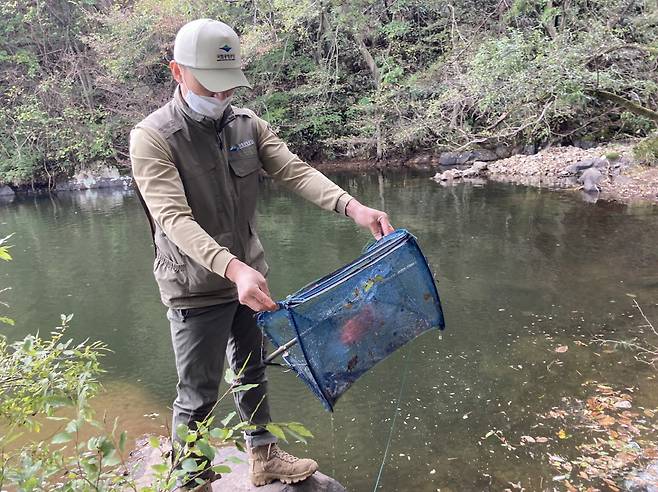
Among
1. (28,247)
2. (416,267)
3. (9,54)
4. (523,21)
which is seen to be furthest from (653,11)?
(9,54)

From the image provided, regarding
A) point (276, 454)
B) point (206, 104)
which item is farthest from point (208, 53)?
point (276, 454)

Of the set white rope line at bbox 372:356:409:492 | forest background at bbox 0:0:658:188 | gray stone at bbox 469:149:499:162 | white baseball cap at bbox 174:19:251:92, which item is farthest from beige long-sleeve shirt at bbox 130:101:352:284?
gray stone at bbox 469:149:499:162

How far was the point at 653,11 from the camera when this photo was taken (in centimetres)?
1055

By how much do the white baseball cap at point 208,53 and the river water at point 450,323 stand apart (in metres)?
2.34

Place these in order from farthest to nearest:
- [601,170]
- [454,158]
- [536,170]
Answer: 1. [454,158]
2. [536,170]
3. [601,170]

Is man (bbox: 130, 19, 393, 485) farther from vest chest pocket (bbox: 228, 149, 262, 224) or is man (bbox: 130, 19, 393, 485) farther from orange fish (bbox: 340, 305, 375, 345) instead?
orange fish (bbox: 340, 305, 375, 345)

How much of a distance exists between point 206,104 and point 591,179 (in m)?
11.8

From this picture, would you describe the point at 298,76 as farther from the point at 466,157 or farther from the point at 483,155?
the point at 483,155

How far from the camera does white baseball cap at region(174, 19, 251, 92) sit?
1879 mm

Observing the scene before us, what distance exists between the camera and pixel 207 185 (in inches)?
81.4

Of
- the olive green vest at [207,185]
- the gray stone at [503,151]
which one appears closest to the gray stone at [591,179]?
the gray stone at [503,151]

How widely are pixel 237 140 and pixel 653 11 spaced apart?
453 inches

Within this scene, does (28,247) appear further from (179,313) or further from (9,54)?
(9,54)

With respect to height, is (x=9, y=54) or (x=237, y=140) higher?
(x=9, y=54)
